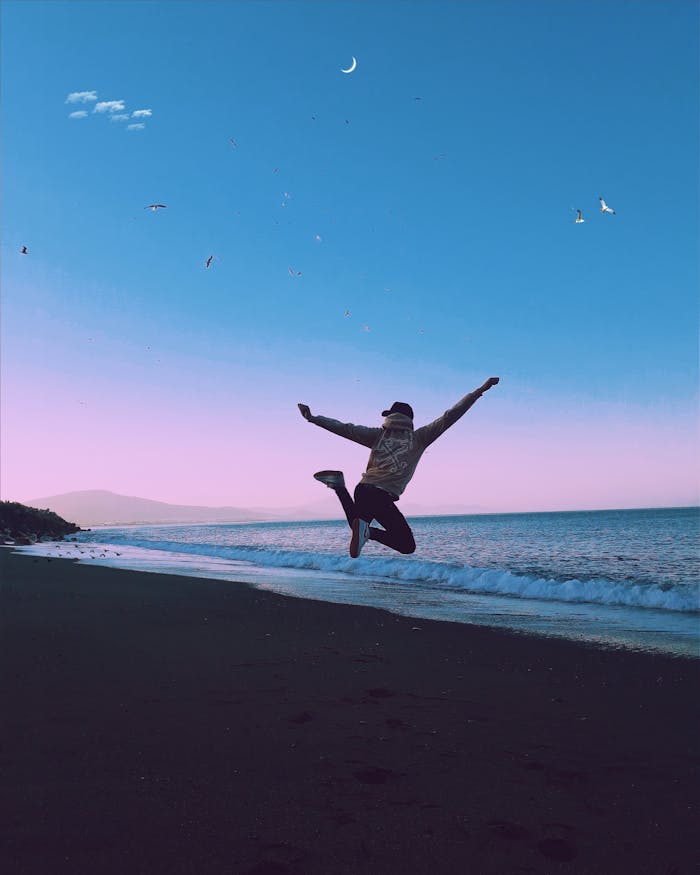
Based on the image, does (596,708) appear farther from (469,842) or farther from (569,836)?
(469,842)

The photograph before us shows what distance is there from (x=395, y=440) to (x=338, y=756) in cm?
271

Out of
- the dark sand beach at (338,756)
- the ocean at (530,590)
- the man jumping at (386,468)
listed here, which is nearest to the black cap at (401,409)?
the man jumping at (386,468)

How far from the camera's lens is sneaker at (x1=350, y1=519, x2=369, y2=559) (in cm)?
564

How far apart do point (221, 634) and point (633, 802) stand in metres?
6.23

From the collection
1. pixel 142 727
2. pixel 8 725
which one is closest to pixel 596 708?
pixel 142 727

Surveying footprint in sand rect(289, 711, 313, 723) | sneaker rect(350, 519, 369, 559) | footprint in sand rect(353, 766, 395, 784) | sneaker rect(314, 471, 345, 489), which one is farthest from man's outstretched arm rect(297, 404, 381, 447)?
footprint in sand rect(353, 766, 395, 784)

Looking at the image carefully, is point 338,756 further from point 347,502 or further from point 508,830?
point 347,502

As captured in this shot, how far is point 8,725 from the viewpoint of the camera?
5.05 m

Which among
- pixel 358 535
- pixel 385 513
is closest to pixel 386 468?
pixel 385 513

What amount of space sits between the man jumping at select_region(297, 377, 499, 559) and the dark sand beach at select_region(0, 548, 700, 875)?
1.65 meters

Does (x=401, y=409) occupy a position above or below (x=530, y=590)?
above

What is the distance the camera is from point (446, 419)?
6078 mm

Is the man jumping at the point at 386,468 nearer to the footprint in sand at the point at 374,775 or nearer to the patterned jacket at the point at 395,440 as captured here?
the patterned jacket at the point at 395,440

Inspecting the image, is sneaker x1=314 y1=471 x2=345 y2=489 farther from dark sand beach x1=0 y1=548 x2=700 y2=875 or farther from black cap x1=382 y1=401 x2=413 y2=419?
dark sand beach x1=0 y1=548 x2=700 y2=875
